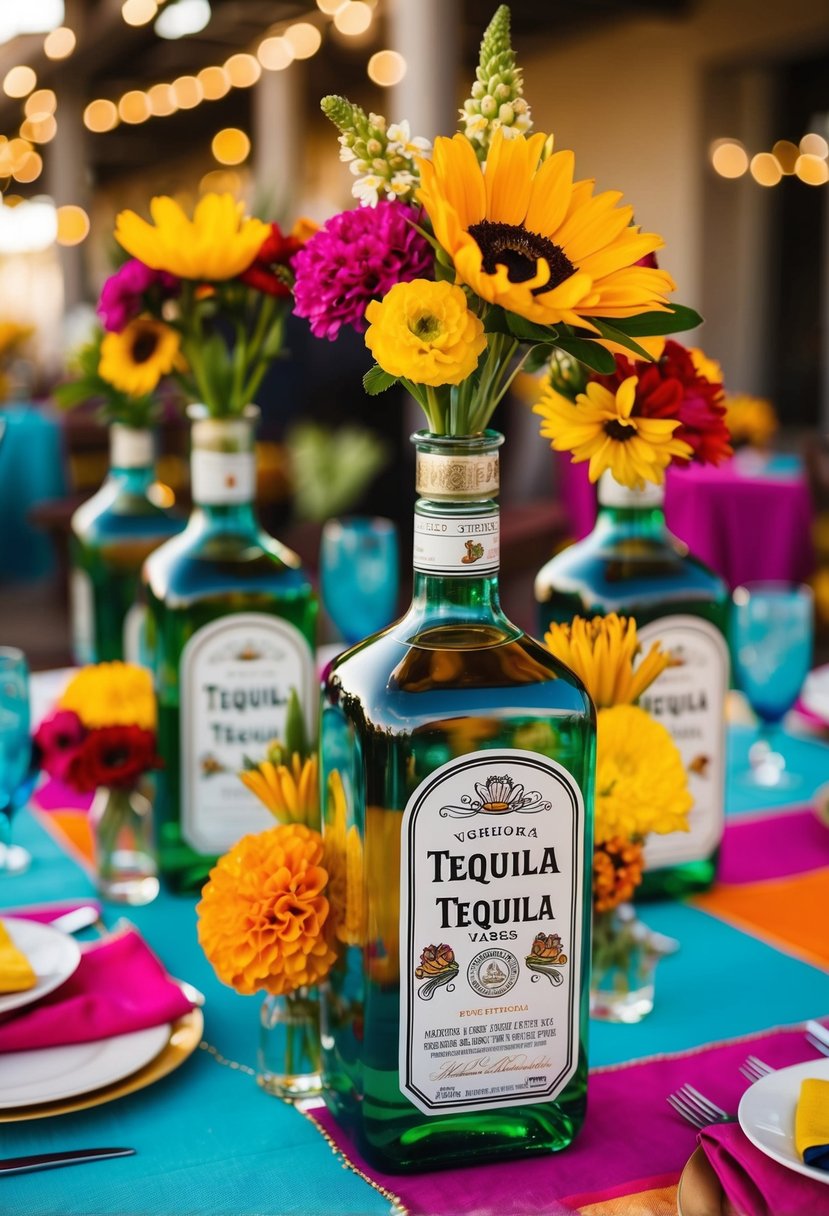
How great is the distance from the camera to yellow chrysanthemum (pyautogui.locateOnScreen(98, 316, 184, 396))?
1.08 metres

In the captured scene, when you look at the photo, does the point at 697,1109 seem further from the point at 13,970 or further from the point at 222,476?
the point at 222,476

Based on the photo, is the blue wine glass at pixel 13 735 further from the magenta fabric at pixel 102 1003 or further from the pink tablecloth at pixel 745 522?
the pink tablecloth at pixel 745 522

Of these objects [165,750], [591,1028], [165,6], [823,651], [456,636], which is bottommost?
[823,651]

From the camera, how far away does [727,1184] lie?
59 centimetres

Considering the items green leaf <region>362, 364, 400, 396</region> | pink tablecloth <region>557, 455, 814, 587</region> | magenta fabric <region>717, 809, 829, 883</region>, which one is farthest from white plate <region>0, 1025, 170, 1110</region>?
pink tablecloth <region>557, 455, 814, 587</region>

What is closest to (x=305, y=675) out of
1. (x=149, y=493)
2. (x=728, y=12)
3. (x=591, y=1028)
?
(x=591, y=1028)

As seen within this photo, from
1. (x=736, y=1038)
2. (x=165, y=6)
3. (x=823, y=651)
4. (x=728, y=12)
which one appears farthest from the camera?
(x=165, y=6)

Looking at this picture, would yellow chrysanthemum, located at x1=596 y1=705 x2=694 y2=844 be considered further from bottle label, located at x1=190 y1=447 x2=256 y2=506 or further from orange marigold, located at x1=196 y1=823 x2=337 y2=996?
bottle label, located at x1=190 y1=447 x2=256 y2=506

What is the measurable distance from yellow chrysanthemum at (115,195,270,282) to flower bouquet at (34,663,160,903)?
32 centimetres

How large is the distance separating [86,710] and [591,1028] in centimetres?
46

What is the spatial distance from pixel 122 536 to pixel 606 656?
713mm

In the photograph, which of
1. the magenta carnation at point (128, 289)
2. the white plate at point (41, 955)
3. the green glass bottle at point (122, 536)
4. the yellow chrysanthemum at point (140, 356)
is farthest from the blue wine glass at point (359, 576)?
the white plate at point (41, 955)

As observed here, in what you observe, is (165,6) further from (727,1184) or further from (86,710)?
(727,1184)

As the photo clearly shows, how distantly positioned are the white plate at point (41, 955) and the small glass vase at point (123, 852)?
13cm
